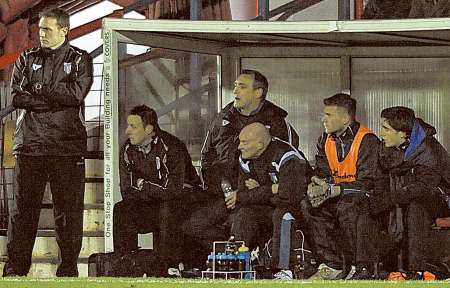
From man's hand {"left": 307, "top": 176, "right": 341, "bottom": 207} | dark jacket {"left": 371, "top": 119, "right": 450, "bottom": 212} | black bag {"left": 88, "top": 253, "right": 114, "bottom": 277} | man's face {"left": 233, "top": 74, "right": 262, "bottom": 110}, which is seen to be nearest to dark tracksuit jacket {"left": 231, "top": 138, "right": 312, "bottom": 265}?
man's hand {"left": 307, "top": 176, "right": 341, "bottom": 207}

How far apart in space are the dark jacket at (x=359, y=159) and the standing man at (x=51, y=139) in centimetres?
178

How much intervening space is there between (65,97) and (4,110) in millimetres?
1623

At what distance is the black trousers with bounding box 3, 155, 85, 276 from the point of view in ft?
33.6

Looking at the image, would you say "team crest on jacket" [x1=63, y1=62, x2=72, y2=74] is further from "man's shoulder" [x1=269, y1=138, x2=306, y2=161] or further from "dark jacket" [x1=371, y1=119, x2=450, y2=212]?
"dark jacket" [x1=371, y1=119, x2=450, y2=212]

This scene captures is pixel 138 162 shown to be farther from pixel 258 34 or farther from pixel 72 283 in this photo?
pixel 72 283

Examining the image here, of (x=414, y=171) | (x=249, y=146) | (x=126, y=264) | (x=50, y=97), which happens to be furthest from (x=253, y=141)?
(x=50, y=97)

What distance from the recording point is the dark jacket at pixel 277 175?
31.7ft

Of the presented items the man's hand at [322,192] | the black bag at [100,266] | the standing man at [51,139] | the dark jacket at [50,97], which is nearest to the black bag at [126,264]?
the black bag at [100,266]

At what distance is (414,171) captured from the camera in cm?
963

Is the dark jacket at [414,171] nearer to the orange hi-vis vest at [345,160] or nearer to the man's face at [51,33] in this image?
the orange hi-vis vest at [345,160]

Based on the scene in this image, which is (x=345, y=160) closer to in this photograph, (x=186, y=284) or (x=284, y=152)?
(x=284, y=152)

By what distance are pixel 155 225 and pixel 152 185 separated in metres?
0.29

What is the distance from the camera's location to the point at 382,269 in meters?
9.60

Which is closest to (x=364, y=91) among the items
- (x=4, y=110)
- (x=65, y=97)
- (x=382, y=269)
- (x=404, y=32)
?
(x=404, y=32)
